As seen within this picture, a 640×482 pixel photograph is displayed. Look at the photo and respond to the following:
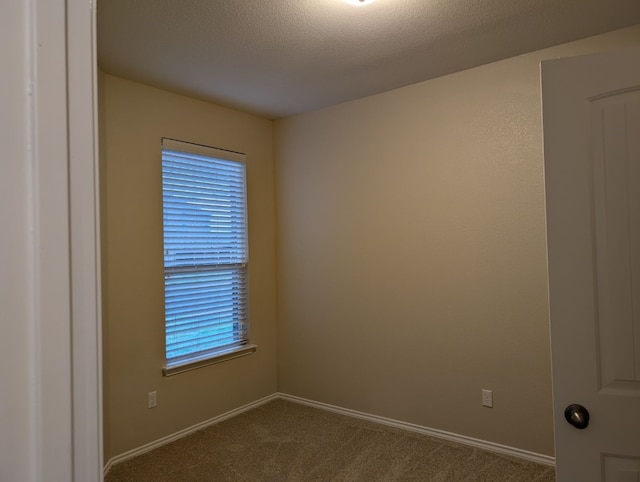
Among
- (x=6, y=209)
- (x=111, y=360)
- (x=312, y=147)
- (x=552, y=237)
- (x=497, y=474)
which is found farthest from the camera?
(x=312, y=147)

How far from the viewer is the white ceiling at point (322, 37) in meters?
2.19

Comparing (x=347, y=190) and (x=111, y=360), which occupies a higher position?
(x=347, y=190)

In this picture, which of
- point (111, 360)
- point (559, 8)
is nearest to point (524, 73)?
point (559, 8)

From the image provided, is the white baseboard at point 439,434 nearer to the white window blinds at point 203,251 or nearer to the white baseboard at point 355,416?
the white baseboard at point 355,416

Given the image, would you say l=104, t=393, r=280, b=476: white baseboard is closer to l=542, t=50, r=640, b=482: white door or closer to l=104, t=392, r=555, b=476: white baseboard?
l=104, t=392, r=555, b=476: white baseboard

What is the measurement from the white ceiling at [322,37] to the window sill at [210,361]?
214 centimetres

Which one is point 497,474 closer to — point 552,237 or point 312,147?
point 552,237

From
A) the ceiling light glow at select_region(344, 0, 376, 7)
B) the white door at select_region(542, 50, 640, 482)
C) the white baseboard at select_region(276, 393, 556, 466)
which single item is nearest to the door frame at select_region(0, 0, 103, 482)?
the white door at select_region(542, 50, 640, 482)

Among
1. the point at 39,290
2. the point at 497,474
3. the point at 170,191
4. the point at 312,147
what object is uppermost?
the point at 312,147

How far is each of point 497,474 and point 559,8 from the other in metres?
2.72

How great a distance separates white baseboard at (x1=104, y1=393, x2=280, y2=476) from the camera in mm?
2902

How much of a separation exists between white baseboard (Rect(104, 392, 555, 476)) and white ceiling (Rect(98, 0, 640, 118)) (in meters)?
2.64

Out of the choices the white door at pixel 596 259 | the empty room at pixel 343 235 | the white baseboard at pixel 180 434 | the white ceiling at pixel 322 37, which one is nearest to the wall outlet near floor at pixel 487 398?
the empty room at pixel 343 235

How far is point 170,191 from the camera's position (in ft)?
10.8
